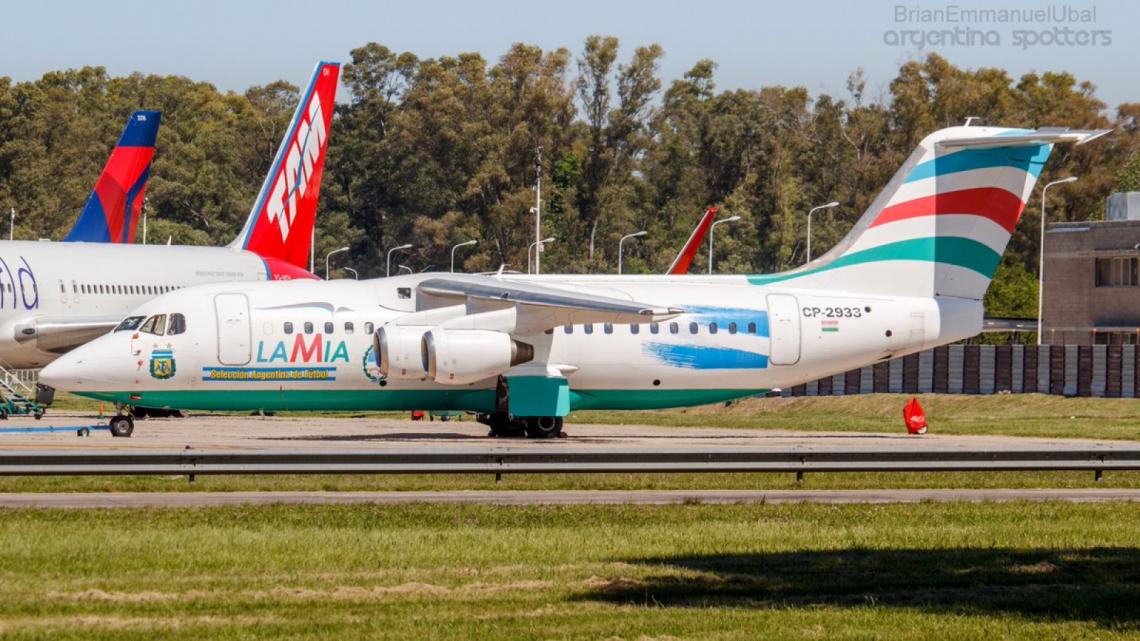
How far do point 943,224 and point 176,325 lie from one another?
649 inches

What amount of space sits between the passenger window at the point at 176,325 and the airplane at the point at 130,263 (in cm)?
896

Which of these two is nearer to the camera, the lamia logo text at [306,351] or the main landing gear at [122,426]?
the main landing gear at [122,426]

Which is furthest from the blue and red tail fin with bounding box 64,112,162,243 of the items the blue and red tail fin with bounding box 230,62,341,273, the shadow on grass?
the shadow on grass

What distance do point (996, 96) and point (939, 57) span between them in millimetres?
8179

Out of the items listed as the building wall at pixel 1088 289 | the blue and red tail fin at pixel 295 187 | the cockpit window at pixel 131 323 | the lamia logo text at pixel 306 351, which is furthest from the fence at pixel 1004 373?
the cockpit window at pixel 131 323

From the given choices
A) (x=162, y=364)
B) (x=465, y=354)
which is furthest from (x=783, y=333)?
(x=162, y=364)

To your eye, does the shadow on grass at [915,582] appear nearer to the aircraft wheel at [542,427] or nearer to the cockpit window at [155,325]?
the aircraft wheel at [542,427]

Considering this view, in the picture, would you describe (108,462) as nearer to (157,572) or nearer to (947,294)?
(157,572)

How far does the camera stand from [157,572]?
15.6 metres

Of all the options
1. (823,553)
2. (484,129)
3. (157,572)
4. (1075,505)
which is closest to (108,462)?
(157,572)

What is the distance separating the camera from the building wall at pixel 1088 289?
76312 millimetres

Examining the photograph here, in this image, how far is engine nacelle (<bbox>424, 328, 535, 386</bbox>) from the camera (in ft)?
112

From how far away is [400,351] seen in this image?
34.3 metres

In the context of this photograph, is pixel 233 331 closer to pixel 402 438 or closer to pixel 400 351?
pixel 400 351
